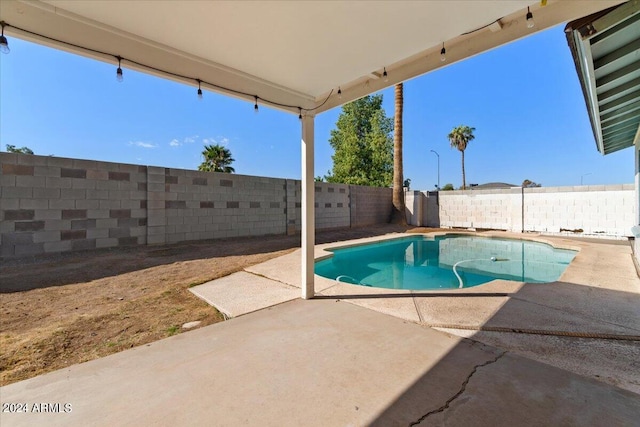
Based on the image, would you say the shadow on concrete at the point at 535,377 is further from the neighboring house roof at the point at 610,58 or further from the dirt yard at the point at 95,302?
the neighboring house roof at the point at 610,58

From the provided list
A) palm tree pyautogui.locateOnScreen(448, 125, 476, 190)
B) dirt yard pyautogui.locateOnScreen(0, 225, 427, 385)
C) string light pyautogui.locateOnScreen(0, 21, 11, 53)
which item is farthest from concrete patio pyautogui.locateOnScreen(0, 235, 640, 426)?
palm tree pyautogui.locateOnScreen(448, 125, 476, 190)

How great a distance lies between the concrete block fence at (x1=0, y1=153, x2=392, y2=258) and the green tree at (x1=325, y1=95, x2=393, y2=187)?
8.80 meters

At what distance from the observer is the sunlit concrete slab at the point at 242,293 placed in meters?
3.21

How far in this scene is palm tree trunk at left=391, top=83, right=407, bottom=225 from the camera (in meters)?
13.0

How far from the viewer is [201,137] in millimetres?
21812

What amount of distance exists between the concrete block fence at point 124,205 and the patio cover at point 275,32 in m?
5.49

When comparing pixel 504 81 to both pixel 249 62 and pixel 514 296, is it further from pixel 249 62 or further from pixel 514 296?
pixel 249 62

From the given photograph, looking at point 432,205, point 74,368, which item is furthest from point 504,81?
point 74,368

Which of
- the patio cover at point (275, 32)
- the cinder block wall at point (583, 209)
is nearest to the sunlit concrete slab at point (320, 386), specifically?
the patio cover at point (275, 32)

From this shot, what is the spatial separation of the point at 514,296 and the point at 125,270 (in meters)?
6.43

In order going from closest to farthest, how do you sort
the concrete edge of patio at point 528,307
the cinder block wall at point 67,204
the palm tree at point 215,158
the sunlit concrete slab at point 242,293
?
the concrete edge of patio at point 528,307 → the sunlit concrete slab at point 242,293 → the cinder block wall at point 67,204 → the palm tree at point 215,158

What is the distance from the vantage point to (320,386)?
1785mm

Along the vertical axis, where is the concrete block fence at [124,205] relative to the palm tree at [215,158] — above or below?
below

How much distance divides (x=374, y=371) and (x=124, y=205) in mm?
7404
